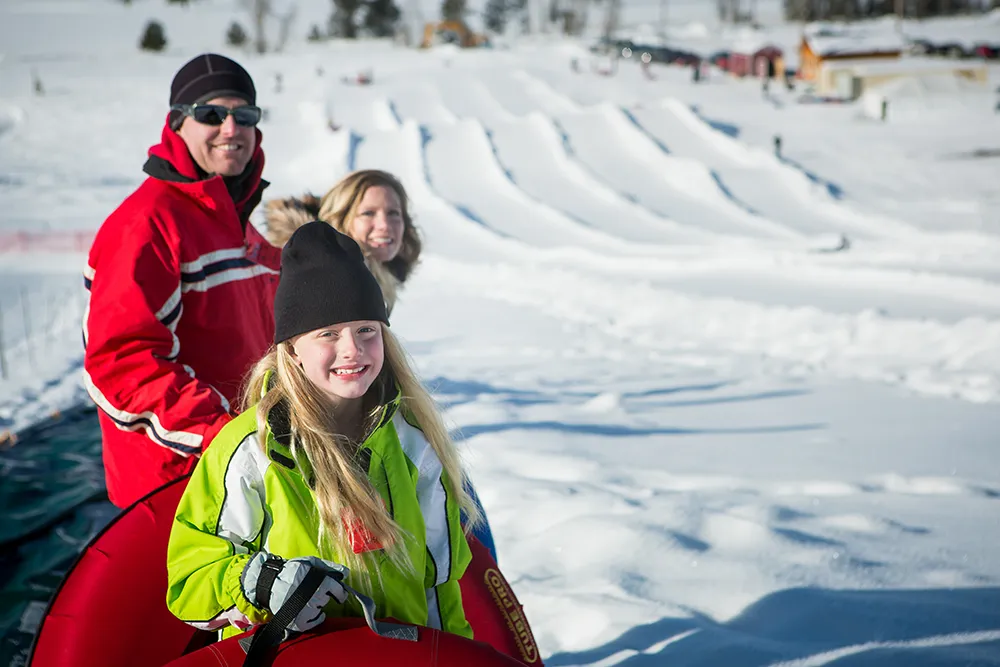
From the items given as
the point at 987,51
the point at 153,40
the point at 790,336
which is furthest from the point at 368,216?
the point at 153,40

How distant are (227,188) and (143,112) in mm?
23746

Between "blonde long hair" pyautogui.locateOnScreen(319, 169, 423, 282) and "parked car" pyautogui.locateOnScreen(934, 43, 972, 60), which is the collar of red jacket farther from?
"parked car" pyautogui.locateOnScreen(934, 43, 972, 60)

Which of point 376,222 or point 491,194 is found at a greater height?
point 376,222

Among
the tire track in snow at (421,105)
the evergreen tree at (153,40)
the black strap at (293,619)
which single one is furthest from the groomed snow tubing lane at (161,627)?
the evergreen tree at (153,40)

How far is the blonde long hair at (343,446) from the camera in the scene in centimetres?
154

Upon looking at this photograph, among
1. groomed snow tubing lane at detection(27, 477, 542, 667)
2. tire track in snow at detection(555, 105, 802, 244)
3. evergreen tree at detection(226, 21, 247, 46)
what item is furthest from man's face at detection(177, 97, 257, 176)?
evergreen tree at detection(226, 21, 247, 46)

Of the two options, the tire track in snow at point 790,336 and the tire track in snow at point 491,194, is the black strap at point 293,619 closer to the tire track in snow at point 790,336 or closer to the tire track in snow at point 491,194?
the tire track in snow at point 790,336

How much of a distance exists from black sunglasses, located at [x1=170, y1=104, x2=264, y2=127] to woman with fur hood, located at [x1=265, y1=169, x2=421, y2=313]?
2.95ft

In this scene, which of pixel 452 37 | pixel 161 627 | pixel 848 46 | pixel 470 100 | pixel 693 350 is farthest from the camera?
pixel 452 37

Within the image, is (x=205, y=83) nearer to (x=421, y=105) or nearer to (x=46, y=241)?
(x=46, y=241)

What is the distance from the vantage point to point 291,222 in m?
3.24

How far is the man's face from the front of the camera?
7.07 feet

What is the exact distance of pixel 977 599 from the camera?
8.89 ft

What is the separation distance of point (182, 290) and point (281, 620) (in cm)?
96
